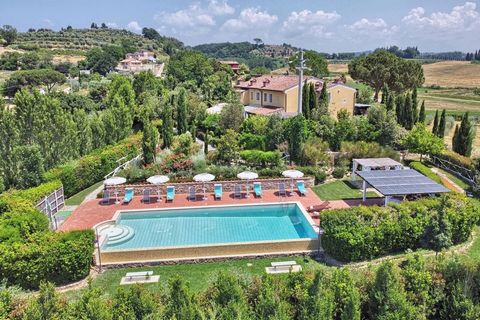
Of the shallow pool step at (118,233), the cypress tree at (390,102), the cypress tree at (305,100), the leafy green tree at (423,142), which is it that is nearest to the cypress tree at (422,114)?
the cypress tree at (390,102)

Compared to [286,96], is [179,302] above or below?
below

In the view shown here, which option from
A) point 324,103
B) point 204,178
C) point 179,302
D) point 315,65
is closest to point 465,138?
point 324,103

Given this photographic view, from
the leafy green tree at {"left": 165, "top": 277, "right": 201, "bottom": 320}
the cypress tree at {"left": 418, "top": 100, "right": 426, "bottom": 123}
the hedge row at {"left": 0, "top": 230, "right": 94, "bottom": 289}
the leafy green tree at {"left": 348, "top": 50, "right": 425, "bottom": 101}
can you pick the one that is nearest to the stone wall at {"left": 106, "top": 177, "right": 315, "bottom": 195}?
the hedge row at {"left": 0, "top": 230, "right": 94, "bottom": 289}

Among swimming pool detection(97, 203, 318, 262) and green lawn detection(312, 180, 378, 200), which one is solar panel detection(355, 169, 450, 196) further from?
swimming pool detection(97, 203, 318, 262)

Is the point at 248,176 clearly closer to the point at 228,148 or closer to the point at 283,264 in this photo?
the point at 228,148

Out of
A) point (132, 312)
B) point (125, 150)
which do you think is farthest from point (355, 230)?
point (125, 150)

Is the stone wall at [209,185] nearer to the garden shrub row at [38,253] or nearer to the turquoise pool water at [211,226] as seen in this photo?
the turquoise pool water at [211,226]

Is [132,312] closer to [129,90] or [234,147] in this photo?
[234,147]
